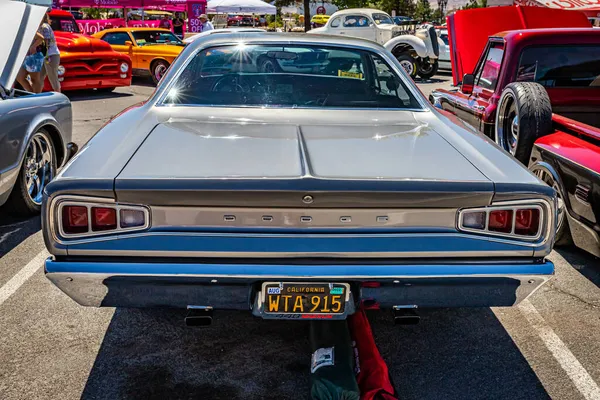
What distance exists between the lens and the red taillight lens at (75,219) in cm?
245

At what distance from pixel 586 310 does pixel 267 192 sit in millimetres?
2210

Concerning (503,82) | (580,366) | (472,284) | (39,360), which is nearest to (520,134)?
(503,82)

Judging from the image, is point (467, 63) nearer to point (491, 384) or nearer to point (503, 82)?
point (503, 82)

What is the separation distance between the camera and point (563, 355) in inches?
119

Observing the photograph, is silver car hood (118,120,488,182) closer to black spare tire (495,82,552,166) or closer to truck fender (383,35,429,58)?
black spare tire (495,82,552,166)

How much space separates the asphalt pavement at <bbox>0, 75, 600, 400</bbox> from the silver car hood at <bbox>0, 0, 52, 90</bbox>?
5.46 feet

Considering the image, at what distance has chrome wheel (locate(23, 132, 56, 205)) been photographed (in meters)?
4.80

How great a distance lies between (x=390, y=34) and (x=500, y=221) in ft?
58.3

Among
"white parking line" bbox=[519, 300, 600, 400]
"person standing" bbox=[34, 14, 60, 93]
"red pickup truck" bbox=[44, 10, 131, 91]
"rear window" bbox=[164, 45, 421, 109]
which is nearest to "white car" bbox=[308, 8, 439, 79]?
"red pickup truck" bbox=[44, 10, 131, 91]

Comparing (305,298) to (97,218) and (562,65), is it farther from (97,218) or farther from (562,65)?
(562,65)

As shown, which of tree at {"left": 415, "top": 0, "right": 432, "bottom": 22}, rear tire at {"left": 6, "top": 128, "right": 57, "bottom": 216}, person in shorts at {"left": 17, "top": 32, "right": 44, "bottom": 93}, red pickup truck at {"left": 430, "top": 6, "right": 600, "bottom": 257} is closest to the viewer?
red pickup truck at {"left": 430, "top": 6, "right": 600, "bottom": 257}

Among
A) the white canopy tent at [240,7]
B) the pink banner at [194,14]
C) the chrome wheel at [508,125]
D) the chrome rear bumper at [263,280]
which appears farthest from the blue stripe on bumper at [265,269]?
the white canopy tent at [240,7]

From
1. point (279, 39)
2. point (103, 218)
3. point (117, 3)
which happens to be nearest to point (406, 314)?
point (103, 218)

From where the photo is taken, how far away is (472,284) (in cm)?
250
